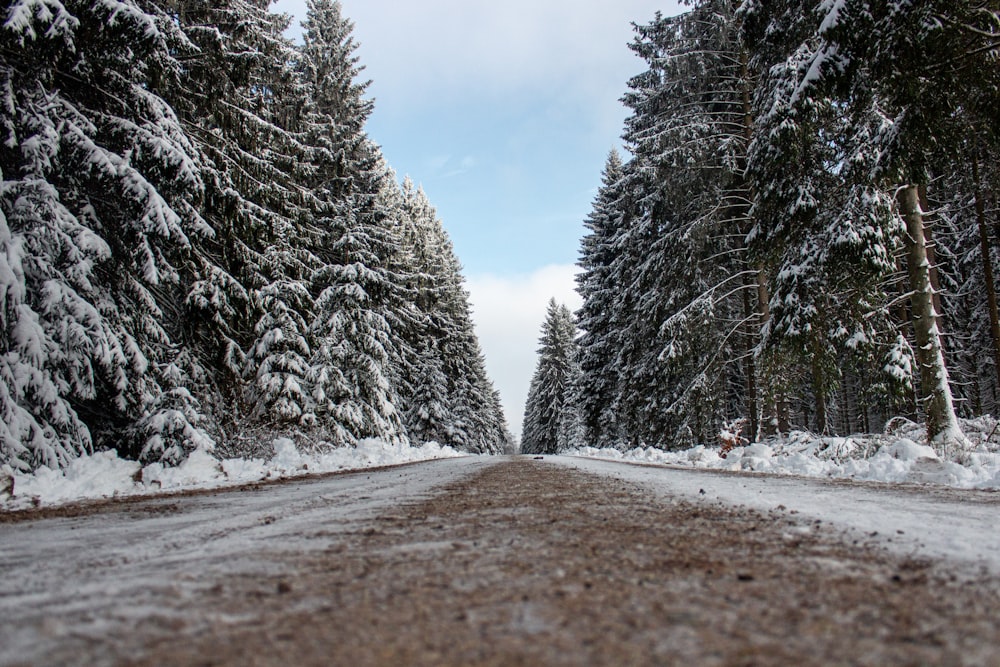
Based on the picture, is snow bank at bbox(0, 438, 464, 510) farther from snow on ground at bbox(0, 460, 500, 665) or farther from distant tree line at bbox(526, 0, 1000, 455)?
distant tree line at bbox(526, 0, 1000, 455)

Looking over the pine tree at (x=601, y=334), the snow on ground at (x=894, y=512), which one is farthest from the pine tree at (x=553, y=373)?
the snow on ground at (x=894, y=512)

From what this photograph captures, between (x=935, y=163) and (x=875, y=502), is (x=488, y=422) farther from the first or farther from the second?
(x=875, y=502)

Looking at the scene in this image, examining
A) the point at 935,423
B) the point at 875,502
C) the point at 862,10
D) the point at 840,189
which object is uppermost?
the point at 862,10

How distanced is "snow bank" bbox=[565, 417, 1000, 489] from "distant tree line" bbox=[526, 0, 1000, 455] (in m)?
0.88

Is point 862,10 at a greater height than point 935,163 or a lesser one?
greater

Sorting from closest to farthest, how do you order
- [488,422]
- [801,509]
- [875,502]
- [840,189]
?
[801,509], [875,502], [840,189], [488,422]

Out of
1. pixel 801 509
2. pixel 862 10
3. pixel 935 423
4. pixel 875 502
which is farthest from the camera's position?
pixel 935 423

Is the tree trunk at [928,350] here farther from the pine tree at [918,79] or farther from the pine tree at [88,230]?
the pine tree at [88,230]

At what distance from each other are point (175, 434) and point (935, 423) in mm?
11522

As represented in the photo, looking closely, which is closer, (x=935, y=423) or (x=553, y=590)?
(x=553, y=590)

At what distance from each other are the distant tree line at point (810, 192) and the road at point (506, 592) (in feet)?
22.6

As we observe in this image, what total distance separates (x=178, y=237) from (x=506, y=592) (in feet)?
28.5

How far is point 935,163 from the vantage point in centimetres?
940

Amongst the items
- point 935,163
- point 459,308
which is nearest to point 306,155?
point 935,163
